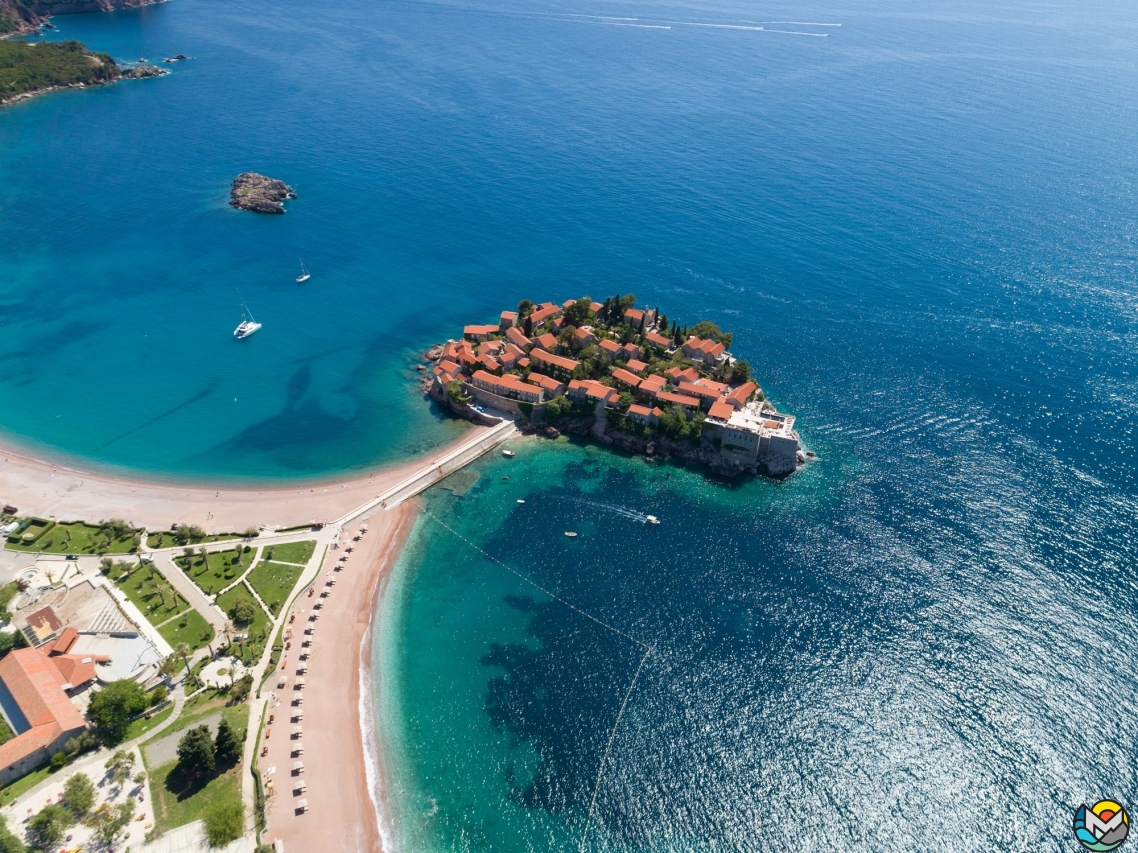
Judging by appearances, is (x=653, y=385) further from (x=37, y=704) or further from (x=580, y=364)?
(x=37, y=704)

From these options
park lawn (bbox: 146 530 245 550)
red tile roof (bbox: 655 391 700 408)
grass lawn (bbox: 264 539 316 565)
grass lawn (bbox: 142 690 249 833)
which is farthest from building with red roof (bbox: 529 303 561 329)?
grass lawn (bbox: 142 690 249 833)

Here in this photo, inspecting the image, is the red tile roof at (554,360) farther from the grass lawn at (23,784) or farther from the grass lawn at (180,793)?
the grass lawn at (23,784)

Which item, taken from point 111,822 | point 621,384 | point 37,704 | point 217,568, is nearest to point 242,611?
point 217,568

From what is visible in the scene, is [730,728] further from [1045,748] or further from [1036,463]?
[1036,463]

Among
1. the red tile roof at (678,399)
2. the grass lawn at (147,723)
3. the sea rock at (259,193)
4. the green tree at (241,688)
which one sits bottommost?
the grass lawn at (147,723)

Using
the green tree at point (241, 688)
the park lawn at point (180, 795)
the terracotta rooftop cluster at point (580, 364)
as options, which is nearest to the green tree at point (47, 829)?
the park lawn at point (180, 795)

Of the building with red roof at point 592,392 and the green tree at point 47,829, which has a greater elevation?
the building with red roof at point 592,392
